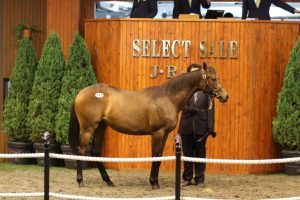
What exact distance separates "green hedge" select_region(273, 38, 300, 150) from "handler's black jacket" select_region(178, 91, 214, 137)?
7.57 ft

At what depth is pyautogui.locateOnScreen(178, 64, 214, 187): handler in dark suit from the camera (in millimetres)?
14469

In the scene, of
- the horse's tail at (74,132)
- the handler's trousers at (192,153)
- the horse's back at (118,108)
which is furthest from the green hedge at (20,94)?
the handler's trousers at (192,153)

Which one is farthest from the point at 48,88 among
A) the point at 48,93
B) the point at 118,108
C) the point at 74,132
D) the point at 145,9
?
the point at 118,108

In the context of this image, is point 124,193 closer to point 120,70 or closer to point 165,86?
point 165,86

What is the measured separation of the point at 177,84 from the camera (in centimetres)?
1441

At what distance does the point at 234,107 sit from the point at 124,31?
7.91 feet

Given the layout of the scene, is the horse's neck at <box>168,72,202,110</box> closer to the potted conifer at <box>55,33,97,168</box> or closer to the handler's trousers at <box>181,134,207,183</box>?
the handler's trousers at <box>181,134,207,183</box>

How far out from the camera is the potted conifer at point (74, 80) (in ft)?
56.0

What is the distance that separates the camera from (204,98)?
14.7 m

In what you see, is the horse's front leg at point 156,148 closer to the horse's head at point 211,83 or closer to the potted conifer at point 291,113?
the horse's head at point 211,83

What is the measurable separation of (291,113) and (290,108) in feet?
0.32

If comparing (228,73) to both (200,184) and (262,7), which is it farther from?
(200,184)

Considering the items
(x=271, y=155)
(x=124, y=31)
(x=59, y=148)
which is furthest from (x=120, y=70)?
(x=271, y=155)

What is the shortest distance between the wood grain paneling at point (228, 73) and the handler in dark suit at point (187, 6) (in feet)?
1.73
